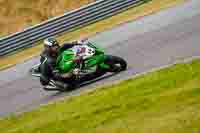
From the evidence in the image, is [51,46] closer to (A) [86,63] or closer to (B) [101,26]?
(A) [86,63]

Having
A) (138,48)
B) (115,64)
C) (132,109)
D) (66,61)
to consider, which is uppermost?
(132,109)

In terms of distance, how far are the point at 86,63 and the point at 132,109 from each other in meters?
5.54

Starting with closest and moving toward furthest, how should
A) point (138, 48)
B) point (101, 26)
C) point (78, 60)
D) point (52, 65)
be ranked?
point (78, 60)
point (52, 65)
point (138, 48)
point (101, 26)

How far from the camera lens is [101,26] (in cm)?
2200

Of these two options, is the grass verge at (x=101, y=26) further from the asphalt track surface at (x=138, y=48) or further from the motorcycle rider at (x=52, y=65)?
the motorcycle rider at (x=52, y=65)

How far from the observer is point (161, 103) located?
31.7ft

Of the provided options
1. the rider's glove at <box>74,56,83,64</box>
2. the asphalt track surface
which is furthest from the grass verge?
the rider's glove at <box>74,56,83,64</box>

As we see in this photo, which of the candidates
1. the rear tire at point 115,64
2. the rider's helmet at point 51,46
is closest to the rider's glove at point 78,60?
the rider's helmet at point 51,46

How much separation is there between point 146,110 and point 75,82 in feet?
20.1

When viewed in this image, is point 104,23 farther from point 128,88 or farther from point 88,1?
point 128,88

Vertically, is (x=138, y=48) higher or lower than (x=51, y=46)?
lower

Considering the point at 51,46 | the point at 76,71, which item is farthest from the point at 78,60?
the point at 51,46

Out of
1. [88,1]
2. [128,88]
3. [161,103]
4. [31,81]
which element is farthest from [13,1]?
[161,103]

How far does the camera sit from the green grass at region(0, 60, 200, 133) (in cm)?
841
